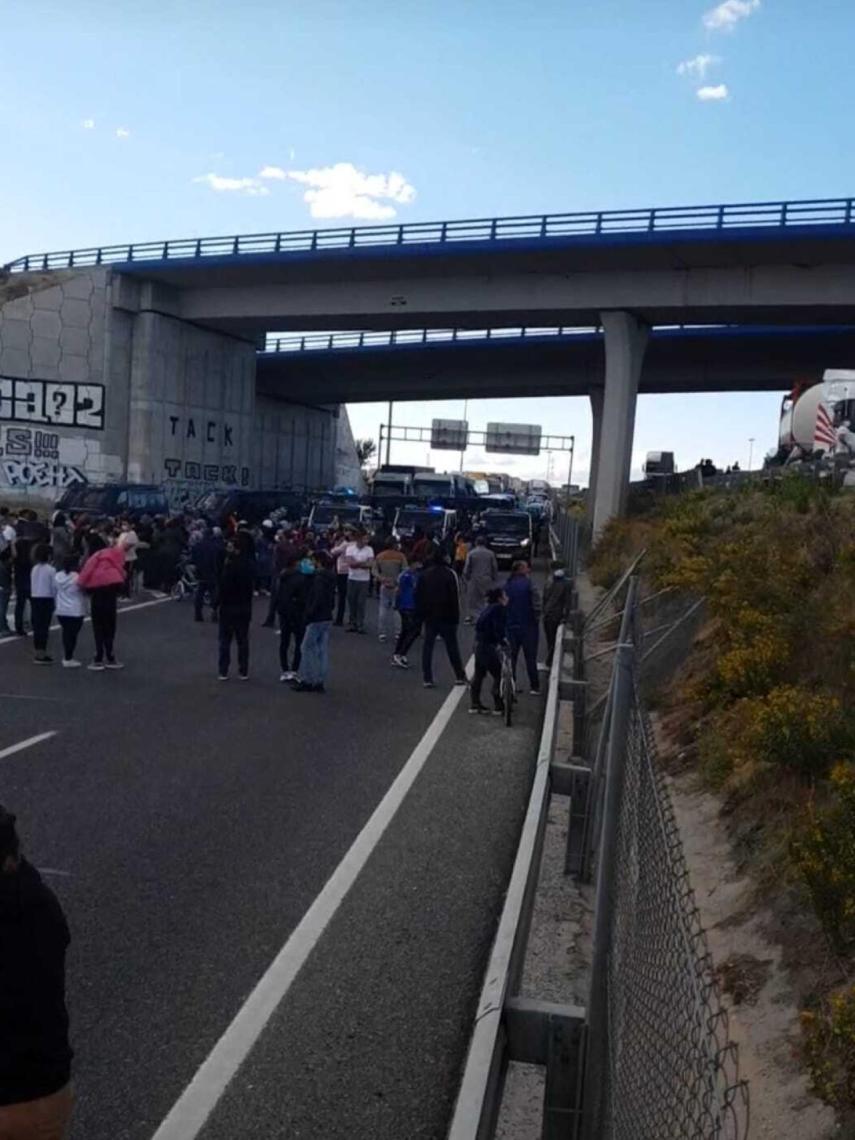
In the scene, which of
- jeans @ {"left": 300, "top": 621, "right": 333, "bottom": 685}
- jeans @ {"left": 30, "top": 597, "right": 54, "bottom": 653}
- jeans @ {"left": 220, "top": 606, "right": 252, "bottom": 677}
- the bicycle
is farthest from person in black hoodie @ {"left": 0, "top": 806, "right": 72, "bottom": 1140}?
jeans @ {"left": 30, "top": 597, "right": 54, "bottom": 653}

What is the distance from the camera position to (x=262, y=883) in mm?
8031

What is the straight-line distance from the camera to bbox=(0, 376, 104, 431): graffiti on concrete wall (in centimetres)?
4509

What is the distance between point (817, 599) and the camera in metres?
12.0

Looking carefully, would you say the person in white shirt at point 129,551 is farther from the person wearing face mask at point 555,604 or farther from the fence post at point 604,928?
the fence post at point 604,928

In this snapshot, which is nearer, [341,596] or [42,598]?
[42,598]

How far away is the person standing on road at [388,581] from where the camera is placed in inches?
828

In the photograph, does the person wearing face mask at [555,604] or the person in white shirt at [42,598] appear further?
the person wearing face mask at [555,604]

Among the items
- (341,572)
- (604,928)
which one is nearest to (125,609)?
(341,572)

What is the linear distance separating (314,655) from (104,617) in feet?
9.68

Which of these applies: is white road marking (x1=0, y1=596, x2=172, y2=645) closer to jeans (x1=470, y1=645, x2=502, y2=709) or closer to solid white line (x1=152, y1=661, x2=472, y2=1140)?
jeans (x1=470, y1=645, x2=502, y2=709)

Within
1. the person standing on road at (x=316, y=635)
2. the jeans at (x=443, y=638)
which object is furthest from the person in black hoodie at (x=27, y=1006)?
the jeans at (x=443, y=638)

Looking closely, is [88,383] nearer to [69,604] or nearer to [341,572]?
[341,572]

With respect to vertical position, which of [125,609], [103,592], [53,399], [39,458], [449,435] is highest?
[449,435]

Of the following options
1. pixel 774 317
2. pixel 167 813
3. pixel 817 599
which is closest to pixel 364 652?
pixel 817 599
